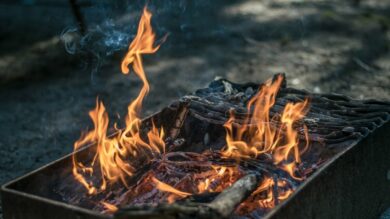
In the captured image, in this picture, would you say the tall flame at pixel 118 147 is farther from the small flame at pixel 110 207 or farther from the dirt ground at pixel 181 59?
the dirt ground at pixel 181 59

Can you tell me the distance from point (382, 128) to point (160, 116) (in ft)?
5.28

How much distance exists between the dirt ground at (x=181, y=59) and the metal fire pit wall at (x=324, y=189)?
2.22 m

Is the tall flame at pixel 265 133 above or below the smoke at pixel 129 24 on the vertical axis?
below

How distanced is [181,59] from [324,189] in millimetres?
5673

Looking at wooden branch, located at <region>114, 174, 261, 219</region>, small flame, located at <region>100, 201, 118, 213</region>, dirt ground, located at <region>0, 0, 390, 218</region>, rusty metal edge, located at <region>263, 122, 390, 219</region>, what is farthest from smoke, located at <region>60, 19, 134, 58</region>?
wooden branch, located at <region>114, 174, 261, 219</region>

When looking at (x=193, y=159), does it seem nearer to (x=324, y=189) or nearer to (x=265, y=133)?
(x=265, y=133)

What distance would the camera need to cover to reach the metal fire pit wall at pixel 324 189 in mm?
3139

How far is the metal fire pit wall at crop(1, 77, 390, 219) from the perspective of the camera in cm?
314

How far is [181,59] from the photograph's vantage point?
899 cm

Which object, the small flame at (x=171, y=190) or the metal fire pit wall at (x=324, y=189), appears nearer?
the metal fire pit wall at (x=324, y=189)

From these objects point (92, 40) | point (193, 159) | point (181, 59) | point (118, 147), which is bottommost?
point (181, 59)

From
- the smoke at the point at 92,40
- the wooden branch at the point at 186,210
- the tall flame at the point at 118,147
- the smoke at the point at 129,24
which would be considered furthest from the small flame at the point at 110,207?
the smoke at the point at 92,40

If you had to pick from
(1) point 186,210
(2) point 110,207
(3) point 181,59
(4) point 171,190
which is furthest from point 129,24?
(1) point 186,210

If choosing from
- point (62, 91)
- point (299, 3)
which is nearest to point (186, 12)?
point (299, 3)
